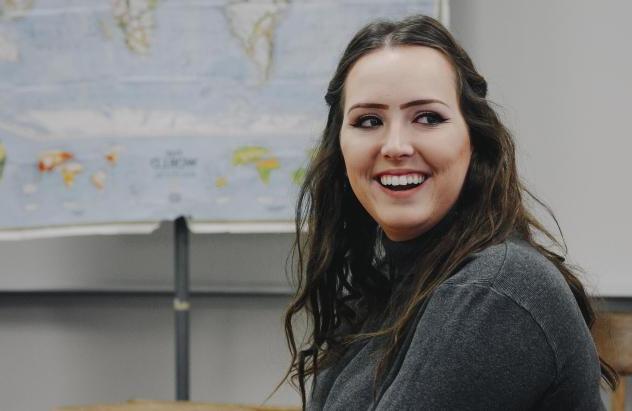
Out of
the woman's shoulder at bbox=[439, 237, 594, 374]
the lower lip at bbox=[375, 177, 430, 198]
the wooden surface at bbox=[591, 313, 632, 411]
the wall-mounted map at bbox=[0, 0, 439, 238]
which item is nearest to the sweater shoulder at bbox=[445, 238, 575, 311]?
the woman's shoulder at bbox=[439, 237, 594, 374]

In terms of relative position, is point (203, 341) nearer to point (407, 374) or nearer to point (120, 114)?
point (120, 114)

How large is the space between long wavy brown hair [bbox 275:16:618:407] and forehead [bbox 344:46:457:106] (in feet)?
0.06

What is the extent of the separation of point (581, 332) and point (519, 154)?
1.24 metres

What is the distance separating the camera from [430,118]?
1064 millimetres

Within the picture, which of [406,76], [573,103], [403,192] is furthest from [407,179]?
[573,103]

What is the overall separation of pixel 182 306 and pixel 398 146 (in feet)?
3.90

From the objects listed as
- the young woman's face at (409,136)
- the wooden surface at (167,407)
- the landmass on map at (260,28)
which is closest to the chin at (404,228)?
the young woman's face at (409,136)

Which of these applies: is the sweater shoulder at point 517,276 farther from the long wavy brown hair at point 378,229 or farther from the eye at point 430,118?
the eye at point 430,118

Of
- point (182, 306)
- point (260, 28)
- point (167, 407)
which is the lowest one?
point (167, 407)

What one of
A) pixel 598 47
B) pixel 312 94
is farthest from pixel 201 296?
pixel 598 47

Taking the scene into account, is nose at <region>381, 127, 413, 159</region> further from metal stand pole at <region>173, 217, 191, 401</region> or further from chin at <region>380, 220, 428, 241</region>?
metal stand pole at <region>173, 217, 191, 401</region>

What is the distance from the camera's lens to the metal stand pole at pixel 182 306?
2.09 meters

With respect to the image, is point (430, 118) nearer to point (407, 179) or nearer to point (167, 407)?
point (407, 179)

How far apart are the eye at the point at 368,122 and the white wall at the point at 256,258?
1066 mm
